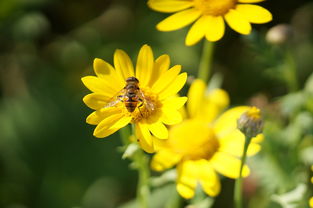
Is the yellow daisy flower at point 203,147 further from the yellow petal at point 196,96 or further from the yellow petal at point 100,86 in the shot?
the yellow petal at point 100,86

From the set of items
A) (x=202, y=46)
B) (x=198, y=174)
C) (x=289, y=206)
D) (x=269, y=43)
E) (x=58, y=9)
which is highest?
(x=58, y=9)

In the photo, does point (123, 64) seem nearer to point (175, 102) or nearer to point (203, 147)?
point (175, 102)

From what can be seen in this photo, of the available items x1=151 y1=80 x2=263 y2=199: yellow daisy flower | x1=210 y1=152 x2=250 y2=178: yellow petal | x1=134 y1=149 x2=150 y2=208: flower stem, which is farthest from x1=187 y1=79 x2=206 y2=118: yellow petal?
x1=134 y1=149 x2=150 y2=208: flower stem

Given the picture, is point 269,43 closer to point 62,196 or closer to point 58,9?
point 62,196

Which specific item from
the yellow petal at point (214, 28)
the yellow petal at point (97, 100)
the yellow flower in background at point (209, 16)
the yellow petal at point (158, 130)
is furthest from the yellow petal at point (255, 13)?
the yellow petal at point (97, 100)

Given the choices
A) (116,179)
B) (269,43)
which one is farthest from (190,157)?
(116,179)

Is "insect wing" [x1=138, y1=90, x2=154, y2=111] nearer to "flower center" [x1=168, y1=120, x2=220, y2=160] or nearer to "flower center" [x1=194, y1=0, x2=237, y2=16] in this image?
"flower center" [x1=168, y1=120, x2=220, y2=160]

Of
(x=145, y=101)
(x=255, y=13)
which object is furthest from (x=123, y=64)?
(x=255, y=13)
